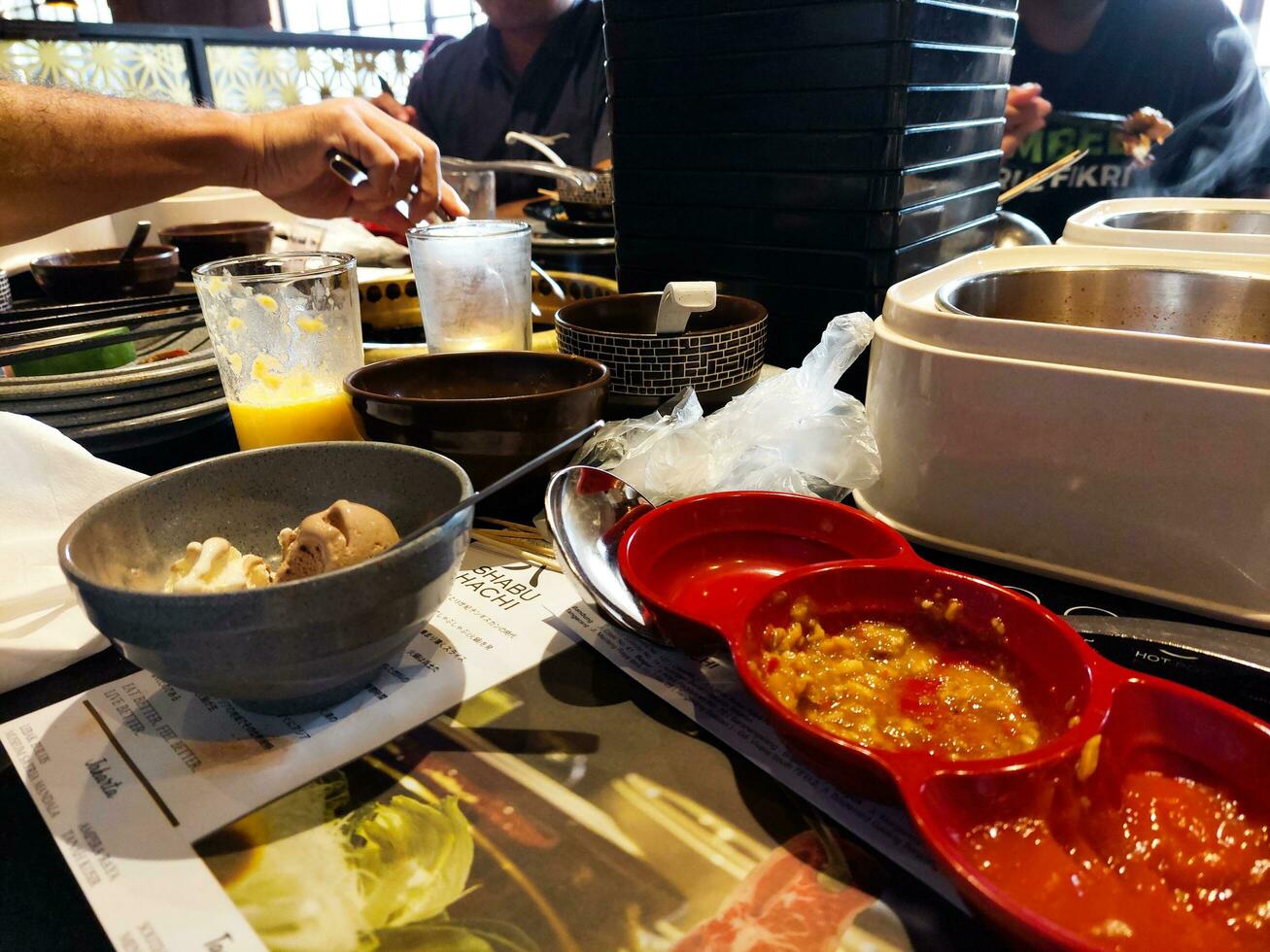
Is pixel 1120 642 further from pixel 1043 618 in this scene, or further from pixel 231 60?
pixel 231 60

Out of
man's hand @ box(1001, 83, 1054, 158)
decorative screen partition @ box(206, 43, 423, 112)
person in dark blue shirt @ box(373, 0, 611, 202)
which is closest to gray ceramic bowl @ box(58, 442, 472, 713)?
man's hand @ box(1001, 83, 1054, 158)

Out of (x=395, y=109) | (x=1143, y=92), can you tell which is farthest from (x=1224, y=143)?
(x=395, y=109)

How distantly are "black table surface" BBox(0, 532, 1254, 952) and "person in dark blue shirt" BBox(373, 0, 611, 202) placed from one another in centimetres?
302

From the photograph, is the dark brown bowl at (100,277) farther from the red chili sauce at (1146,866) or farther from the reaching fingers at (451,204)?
the red chili sauce at (1146,866)

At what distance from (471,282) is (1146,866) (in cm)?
103

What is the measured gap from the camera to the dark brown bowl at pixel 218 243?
1878 mm

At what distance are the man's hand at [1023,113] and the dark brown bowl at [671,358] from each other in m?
1.57

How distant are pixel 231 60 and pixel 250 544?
5047mm

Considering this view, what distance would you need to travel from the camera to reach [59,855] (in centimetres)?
53


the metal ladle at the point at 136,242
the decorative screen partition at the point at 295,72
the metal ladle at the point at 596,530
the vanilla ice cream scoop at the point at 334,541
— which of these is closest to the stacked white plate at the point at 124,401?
the vanilla ice cream scoop at the point at 334,541

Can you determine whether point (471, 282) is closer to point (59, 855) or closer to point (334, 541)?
point (334, 541)

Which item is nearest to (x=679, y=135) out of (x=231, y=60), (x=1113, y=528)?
(x=1113, y=528)

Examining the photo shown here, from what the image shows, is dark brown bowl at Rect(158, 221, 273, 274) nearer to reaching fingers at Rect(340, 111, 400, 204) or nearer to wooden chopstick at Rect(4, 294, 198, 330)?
reaching fingers at Rect(340, 111, 400, 204)

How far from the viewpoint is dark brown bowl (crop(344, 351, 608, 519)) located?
0.84 metres
